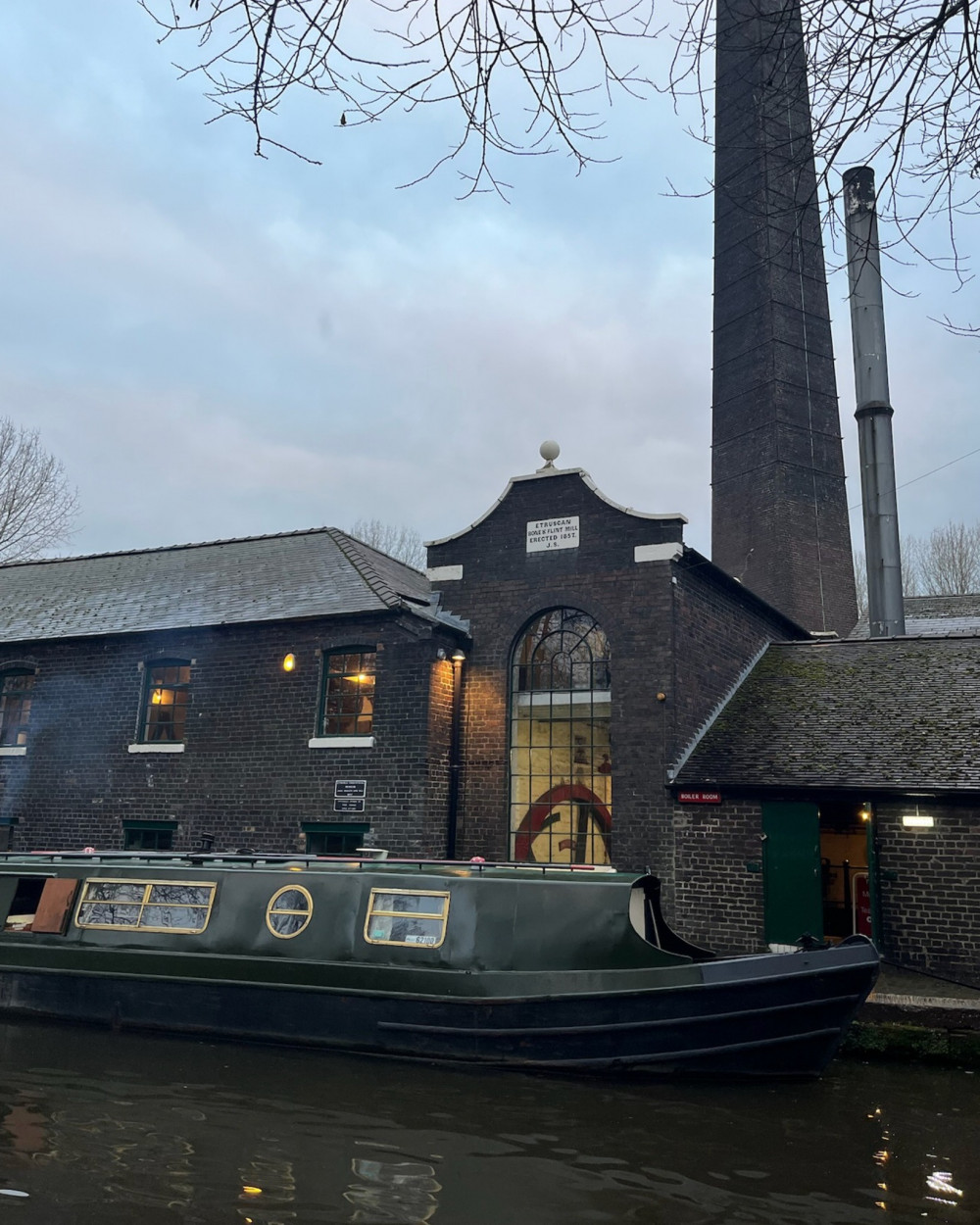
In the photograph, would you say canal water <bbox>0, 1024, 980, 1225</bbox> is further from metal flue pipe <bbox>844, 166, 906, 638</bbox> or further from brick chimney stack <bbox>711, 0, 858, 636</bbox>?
brick chimney stack <bbox>711, 0, 858, 636</bbox>

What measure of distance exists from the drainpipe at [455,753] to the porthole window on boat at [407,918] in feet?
16.3

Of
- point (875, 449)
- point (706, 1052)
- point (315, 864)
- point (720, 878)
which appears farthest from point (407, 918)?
point (875, 449)

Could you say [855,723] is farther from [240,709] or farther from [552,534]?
[240,709]

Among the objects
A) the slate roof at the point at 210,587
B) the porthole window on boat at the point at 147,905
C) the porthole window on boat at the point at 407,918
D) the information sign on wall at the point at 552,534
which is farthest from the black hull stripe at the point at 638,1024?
the information sign on wall at the point at 552,534

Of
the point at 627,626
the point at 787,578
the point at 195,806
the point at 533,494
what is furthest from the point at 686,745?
the point at 787,578

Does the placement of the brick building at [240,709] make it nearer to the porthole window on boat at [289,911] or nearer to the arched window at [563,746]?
the arched window at [563,746]

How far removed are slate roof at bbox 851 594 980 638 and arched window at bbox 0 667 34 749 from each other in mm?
18069

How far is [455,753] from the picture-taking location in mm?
15227

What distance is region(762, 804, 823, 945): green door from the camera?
12.6m

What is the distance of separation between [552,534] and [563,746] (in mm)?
3374

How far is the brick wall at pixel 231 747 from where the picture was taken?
14.7 metres

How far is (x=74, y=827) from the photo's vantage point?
1695 centimetres

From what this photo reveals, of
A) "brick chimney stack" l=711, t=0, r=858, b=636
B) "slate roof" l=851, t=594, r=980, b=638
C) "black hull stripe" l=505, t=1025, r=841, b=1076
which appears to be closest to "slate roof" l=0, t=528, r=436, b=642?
"black hull stripe" l=505, t=1025, r=841, b=1076

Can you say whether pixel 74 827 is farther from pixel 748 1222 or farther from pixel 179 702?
pixel 748 1222
